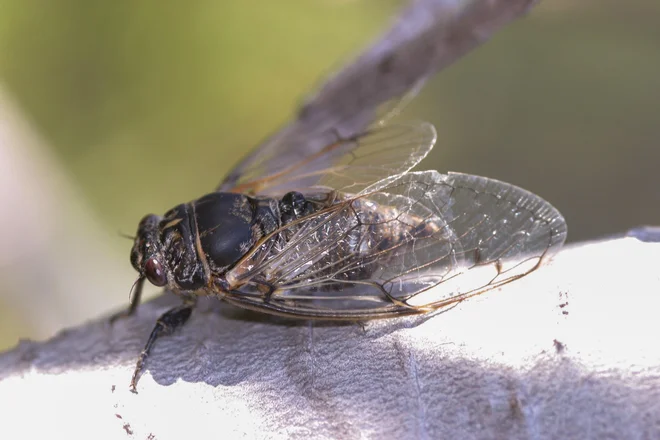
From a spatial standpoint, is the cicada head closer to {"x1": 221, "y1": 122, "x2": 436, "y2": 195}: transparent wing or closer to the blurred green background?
{"x1": 221, "y1": 122, "x2": 436, "y2": 195}: transparent wing

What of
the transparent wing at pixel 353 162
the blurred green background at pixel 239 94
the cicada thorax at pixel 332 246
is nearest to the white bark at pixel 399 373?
the cicada thorax at pixel 332 246

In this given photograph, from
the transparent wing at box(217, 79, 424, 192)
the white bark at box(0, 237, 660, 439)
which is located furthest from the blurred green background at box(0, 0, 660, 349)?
the white bark at box(0, 237, 660, 439)

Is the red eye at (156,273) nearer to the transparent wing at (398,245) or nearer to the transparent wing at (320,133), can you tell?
the transparent wing at (398,245)

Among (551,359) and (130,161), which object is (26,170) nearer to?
(130,161)

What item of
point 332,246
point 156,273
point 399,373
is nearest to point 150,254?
point 156,273

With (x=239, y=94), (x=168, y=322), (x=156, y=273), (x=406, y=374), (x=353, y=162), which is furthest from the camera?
(x=239, y=94)

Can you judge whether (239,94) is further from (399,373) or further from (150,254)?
(399,373)
